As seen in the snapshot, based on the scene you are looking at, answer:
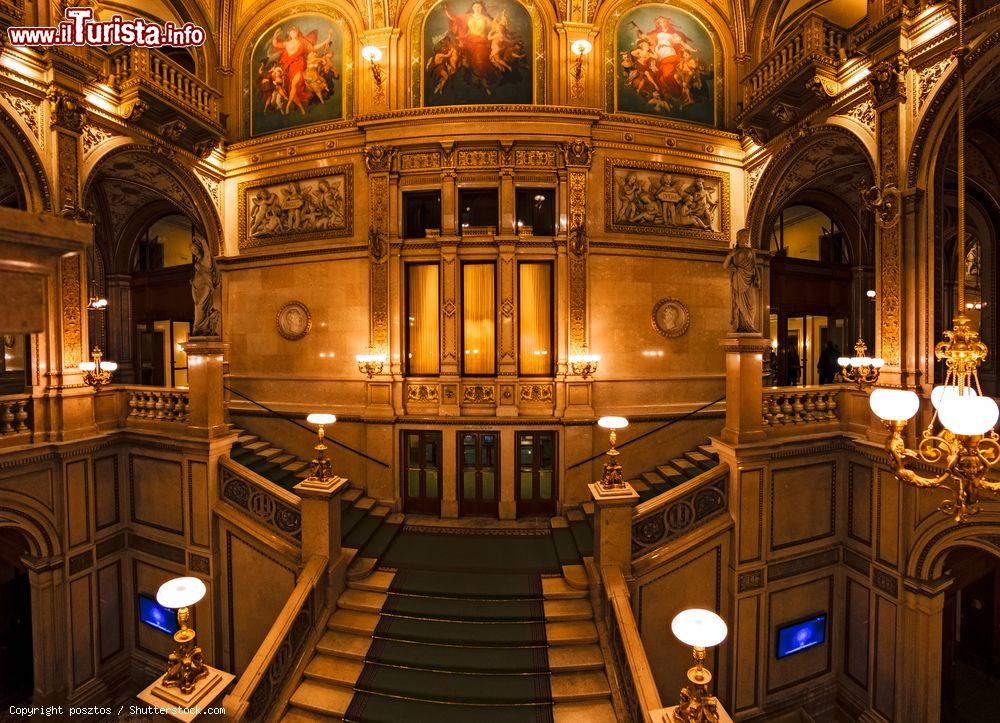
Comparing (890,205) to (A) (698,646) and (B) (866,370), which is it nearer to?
(B) (866,370)

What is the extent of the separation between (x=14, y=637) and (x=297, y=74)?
13.7 metres

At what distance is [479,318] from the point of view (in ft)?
33.2

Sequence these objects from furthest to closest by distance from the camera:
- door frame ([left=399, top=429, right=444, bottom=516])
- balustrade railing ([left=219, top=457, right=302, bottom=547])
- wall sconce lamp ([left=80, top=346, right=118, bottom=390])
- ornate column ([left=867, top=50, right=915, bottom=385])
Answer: door frame ([left=399, top=429, right=444, bottom=516]) < wall sconce lamp ([left=80, top=346, right=118, bottom=390]) < balustrade railing ([left=219, top=457, right=302, bottom=547]) < ornate column ([left=867, top=50, right=915, bottom=385])

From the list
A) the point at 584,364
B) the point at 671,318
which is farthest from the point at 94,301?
the point at 671,318

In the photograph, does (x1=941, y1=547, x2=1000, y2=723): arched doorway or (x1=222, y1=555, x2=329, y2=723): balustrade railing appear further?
(x1=941, y1=547, x2=1000, y2=723): arched doorway

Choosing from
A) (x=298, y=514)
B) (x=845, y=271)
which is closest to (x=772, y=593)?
(x=298, y=514)

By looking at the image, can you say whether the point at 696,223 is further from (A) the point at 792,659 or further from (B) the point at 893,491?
(A) the point at 792,659

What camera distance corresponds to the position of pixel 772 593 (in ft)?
26.2

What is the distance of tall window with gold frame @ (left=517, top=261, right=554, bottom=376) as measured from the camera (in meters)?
10.1

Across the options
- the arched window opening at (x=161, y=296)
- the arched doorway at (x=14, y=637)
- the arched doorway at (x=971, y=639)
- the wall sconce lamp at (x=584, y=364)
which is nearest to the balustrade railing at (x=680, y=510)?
the wall sconce lamp at (x=584, y=364)

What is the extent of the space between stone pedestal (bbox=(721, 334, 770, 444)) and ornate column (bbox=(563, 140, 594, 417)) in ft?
10.2

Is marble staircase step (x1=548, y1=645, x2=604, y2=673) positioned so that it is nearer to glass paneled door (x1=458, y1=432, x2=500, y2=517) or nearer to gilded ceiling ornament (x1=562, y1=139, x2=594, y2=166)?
glass paneled door (x1=458, y1=432, x2=500, y2=517)

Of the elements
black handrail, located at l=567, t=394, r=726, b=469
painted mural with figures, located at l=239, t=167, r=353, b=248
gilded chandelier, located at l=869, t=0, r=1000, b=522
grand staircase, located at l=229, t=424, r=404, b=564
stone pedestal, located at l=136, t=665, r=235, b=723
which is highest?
painted mural with figures, located at l=239, t=167, r=353, b=248

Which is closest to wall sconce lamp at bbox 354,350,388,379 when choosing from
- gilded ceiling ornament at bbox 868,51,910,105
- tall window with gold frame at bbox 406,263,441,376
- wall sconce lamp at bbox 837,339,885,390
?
tall window with gold frame at bbox 406,263,441,376
